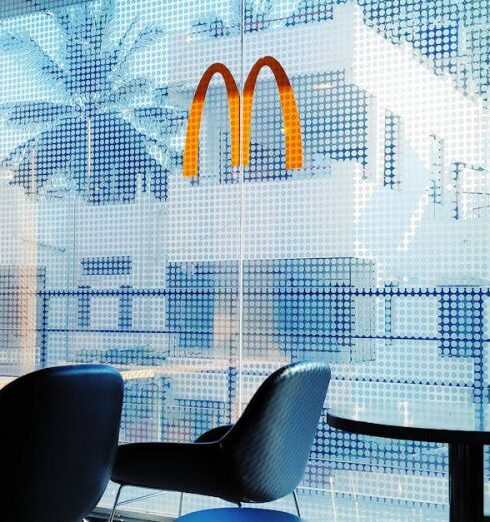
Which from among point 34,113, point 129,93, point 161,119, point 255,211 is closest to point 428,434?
point 255,211

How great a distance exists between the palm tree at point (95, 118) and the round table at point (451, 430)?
2.25m

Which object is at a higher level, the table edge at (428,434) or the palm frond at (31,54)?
the palm frond at (31,54)

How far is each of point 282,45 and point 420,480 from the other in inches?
89.5

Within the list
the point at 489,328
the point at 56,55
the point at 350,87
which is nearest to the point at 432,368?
the point at 489,328

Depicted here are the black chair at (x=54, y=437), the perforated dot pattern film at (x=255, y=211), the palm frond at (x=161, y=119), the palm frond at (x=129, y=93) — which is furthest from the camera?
Result: the palm frond at (x=129, y=93)

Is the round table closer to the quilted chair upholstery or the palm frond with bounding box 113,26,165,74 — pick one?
the quilted chair upholstery

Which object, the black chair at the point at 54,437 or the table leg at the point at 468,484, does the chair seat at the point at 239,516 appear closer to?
the black chair at the point at 54,437

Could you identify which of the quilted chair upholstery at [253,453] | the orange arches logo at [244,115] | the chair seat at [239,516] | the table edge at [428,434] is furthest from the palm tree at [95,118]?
the table edge at [428,434]

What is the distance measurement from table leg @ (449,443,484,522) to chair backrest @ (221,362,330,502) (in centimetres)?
56

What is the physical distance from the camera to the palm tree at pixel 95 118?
14.8 feet

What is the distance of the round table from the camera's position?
220 centimetres

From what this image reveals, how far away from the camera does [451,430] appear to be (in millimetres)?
2191

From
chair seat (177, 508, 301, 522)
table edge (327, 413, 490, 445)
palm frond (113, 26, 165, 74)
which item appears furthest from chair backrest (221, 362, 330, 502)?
palm frond (113, 26, 165, 74)

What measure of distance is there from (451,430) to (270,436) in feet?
2.37
